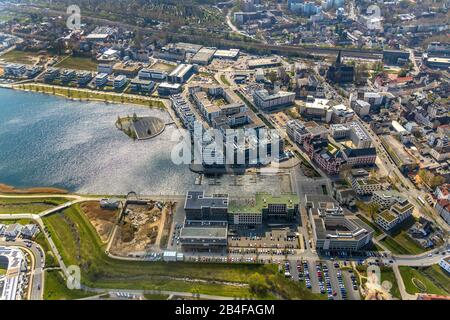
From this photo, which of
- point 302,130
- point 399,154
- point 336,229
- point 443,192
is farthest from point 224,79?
point 443,192

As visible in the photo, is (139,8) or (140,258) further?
(139,8)

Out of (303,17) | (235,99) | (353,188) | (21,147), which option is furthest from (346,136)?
(303,17)

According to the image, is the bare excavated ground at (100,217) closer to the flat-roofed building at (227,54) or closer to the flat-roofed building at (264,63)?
the flat-roofed building at (264,63)

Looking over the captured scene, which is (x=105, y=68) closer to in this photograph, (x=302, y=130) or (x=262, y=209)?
(x=302, y=130)

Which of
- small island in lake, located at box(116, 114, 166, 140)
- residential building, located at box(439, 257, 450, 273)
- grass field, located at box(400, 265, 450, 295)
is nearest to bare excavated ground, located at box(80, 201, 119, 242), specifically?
small island in lake, located at box(116, 114, 166, 140)

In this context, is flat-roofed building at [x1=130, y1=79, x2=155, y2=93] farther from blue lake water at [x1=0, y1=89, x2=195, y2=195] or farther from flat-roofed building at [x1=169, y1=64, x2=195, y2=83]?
blue lake water at [x1=0, y1=89, x2=195, y2=195]

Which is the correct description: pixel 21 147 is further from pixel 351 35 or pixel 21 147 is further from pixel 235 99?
pixel 351 35
